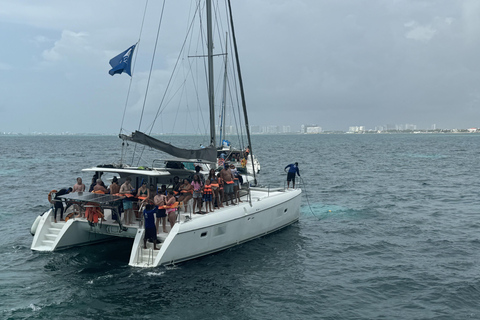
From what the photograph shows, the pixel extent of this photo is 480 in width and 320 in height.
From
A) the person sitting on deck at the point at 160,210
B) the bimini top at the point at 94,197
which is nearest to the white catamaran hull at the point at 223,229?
the person sitting on deck at the point at 160,210

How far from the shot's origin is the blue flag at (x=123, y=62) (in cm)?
1680

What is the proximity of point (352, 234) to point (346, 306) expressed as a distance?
7.40 metres

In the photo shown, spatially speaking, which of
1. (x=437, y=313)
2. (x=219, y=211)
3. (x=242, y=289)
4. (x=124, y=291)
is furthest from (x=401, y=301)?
(x=124, y=291)

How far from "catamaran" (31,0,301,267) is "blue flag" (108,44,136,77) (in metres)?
0.11

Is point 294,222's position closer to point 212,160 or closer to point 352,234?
point 352,234

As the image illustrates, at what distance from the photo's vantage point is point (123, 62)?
16.8m

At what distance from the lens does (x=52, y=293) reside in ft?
39.0

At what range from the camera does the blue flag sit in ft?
55.1

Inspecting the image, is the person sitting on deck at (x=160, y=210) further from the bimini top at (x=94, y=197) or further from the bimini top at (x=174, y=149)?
the bimini top at (x=174, y=149)

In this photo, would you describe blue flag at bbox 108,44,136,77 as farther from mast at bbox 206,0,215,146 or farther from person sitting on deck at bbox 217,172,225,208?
person sitting on deck at bbox 217,172,225,208

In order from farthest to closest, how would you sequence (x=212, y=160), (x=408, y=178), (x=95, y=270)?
1. (x=408, y=178)
2. (x=212, y=160)
3. (x=95, y=270)

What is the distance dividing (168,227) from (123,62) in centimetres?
659

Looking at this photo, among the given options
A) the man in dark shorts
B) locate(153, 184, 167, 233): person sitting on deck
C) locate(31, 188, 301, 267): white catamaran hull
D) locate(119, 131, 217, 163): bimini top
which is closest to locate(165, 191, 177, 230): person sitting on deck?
locate(153, 184, 167, 233): person sitting on deck

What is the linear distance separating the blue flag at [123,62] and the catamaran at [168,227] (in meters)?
0.11
